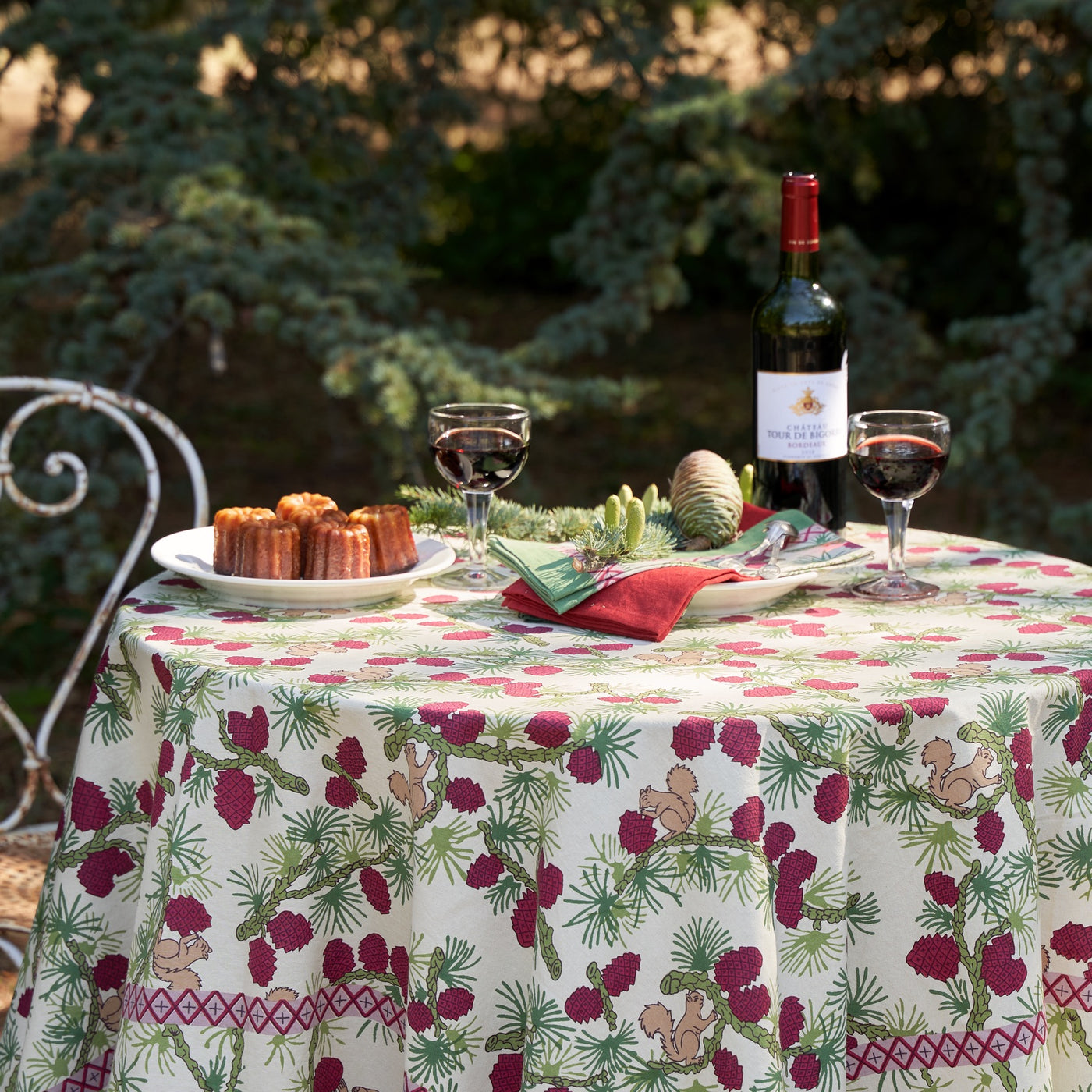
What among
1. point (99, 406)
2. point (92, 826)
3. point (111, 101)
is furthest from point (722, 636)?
point (111, 101)

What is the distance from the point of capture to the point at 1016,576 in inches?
79.8

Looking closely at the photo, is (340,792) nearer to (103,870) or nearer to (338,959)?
(338,959)

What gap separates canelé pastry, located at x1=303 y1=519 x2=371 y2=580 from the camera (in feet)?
6.18

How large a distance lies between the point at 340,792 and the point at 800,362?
0.92 meters

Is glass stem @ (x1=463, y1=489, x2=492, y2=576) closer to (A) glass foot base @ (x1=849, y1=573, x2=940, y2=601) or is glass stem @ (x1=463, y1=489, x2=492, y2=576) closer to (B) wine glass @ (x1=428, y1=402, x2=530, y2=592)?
(B) wine glass @ (x1=428, y1=402, x2=530, y2=592)

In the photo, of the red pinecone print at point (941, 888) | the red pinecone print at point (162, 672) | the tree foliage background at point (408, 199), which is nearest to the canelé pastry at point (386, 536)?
the red pinecone print at point (162, 672)

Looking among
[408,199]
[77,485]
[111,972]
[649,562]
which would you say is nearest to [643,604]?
[649,562]

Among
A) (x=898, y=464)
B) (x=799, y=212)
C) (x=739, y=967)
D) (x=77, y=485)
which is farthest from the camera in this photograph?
(x=77, y=485)

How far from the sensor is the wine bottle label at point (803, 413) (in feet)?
6.63

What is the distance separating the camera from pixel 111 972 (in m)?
1.81

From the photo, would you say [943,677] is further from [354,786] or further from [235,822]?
[235,822]

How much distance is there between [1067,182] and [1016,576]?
6.26 metres

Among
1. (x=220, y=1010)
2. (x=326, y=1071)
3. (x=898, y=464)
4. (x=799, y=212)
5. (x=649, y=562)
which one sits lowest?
(x=326, y=1071)

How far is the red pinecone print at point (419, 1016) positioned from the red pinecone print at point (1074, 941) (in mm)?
705
